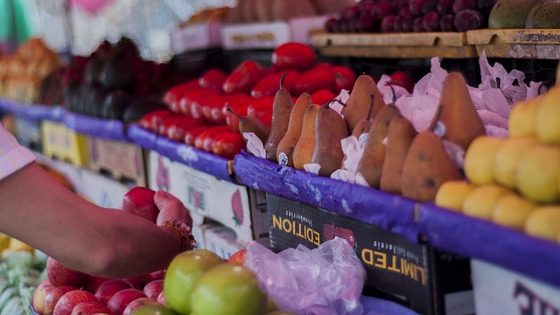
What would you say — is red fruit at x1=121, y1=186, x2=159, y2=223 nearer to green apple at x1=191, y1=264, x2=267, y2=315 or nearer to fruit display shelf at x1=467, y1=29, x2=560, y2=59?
green apple at x1=191, y1=264, x2=267, y2=315

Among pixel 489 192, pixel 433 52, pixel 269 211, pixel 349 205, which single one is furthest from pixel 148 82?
pixel 489 192

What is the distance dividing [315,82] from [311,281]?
1346 millimetres

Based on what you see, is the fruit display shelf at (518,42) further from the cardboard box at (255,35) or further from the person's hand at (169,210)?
the cardboard box at (255,35)

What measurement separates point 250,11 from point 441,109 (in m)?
3.90

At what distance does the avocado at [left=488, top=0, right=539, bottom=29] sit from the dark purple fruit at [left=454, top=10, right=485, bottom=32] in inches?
4.5

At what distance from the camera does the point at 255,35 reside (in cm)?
516

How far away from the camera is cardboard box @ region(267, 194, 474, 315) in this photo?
5.64 feet

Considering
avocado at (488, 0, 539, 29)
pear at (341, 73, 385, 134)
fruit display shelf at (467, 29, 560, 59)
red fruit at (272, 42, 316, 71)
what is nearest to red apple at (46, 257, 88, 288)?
pear at (341, 73, 385, 134)

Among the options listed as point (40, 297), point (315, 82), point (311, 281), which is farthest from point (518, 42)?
point (40, 297)

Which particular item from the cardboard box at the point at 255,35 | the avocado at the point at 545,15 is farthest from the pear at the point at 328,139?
the cardboard box at the point at 255,35

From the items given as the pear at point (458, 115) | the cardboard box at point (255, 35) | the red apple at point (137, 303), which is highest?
the cardboard box at point (255, 35)

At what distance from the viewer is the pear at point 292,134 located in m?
2.38

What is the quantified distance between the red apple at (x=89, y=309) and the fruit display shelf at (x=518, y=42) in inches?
77.4

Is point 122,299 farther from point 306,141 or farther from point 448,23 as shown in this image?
point 448,23
